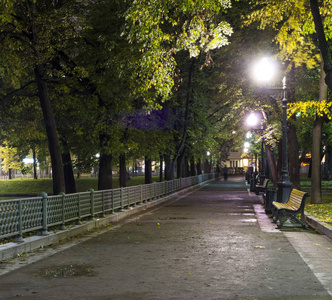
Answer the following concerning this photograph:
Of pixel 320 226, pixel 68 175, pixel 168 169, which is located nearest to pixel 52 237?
pixel 320 226

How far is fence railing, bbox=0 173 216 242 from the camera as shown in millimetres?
10133

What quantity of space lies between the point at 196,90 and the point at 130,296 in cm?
3206

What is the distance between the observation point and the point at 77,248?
10820mm

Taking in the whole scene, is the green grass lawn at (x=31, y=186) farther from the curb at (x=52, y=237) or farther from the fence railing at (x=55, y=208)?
the curb at (x=52, y=237)

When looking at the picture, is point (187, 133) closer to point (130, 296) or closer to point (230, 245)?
point (230, 245)

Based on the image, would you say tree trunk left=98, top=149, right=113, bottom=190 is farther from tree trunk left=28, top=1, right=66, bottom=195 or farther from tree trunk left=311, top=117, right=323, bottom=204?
tree trunk left=311, top=117, right=323, bottom=204

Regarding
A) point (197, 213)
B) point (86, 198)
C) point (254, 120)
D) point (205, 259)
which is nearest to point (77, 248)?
point (205, 259)

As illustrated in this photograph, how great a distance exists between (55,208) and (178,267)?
16.3 feet

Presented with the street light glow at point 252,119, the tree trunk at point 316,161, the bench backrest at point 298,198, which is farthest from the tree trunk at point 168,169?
the bench backrest at point 298,198

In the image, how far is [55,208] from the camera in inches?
495

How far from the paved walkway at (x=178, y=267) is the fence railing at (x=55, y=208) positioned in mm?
682

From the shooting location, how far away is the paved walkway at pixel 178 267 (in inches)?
268

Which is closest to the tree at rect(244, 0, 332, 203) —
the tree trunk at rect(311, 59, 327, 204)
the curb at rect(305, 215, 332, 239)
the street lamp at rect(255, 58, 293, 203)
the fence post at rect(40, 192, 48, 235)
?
the street lamp at rect(255, 58, 293, 203)

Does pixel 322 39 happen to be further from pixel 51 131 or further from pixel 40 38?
pixel 51 131
